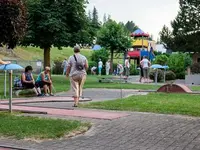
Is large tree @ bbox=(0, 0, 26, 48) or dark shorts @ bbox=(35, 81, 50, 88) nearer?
large tree @ bbox=(0, 0, 26, 48)

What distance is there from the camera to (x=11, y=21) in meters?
10.4

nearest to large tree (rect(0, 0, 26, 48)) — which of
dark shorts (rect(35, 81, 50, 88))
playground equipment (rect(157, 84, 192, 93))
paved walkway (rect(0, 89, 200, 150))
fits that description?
paved walkway (rect(0, 89, 200, 150))

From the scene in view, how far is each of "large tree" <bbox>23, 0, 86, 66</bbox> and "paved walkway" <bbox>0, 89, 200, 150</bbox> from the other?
17.2m

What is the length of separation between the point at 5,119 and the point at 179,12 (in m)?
57.3

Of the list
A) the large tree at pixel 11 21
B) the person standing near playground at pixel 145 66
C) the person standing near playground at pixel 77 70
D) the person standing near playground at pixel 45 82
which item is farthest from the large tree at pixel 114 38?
the large tree at pixel 11 21

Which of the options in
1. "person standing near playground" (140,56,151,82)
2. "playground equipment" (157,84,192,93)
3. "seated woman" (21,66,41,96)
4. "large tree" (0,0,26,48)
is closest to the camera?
"large tree" (0,0,26,48)

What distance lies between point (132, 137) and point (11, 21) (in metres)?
4.46

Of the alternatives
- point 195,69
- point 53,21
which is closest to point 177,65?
point 195,69

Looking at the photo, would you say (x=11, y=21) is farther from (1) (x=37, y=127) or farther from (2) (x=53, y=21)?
(2) (x=53, y=21)

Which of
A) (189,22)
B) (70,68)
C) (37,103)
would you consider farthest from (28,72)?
(189,22)

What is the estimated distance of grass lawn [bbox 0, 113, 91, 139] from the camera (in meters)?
8.20

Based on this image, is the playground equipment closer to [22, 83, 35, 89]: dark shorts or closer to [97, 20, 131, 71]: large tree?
[22, 83, 35, 89]: dark shorts

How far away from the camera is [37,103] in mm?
13859

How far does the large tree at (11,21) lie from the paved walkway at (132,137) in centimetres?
272
